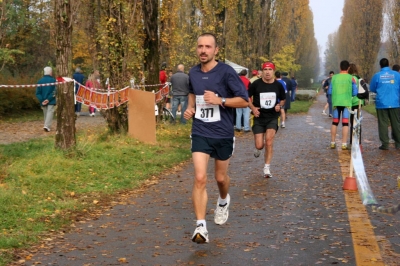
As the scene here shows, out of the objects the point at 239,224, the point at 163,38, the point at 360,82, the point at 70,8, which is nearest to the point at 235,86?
the point at 239,224

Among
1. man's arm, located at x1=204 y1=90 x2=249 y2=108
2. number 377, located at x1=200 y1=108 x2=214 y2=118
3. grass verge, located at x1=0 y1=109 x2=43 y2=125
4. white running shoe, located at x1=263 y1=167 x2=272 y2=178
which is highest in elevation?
man's arm, located at x1=204 y1=90 x2=249 y2=108

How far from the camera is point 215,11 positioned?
29469mm

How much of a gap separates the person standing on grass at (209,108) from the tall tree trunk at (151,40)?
12433 mm

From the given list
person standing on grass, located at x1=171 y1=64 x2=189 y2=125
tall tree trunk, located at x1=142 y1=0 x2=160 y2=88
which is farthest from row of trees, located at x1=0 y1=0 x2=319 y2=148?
person standing on grass, located at x1=171 y1=64 x2=189 y2=125

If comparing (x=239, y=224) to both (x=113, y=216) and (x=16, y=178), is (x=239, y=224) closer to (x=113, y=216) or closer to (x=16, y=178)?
(x=113, y=216)

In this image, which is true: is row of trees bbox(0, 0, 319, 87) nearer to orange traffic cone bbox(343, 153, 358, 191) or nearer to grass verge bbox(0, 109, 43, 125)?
grass verge bbox(0, 109, 43, 125)

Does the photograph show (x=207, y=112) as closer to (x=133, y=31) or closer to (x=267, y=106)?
(x=267, y=106)

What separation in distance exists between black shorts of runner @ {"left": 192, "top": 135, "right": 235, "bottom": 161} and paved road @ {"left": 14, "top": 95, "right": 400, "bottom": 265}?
85cm

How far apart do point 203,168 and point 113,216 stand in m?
1.98

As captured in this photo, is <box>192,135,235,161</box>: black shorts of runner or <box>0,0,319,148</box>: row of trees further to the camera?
<box>0,0,319,148</box>: row of trees

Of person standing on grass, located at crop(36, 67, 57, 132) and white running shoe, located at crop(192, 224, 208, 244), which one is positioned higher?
person standing on grass, located at crop(36, 67, 57, 132)

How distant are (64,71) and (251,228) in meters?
5.61

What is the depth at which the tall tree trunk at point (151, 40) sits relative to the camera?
19.1 metres

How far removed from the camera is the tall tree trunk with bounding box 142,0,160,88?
19.1 metres
